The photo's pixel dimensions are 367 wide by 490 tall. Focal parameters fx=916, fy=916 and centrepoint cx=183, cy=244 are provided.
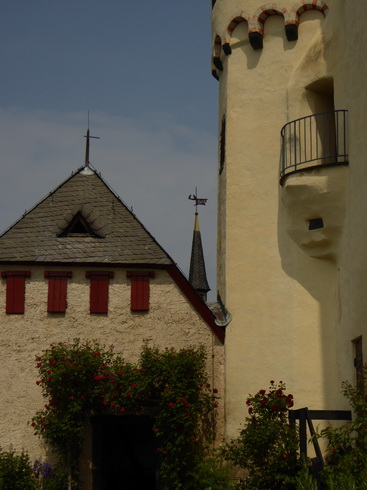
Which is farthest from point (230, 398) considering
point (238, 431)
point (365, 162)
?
point (365, 162)

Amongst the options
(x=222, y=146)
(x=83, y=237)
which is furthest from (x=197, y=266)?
(x=83, y=237)

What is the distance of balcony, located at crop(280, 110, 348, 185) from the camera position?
18844 mm

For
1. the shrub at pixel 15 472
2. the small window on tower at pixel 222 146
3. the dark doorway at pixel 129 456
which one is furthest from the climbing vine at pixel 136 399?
the small window on tower at pixel 222 146

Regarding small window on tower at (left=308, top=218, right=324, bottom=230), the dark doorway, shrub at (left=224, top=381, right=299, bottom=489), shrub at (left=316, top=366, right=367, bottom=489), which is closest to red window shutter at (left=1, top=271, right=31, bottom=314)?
the dark doorway

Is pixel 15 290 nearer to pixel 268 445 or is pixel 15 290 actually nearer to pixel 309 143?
pixel 268 445

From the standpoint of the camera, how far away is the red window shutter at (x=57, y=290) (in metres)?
19.5

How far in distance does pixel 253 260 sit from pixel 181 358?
265 cm

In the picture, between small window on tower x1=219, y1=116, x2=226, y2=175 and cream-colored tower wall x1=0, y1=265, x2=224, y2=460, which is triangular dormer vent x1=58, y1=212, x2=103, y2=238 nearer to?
cream-colored tower wall x1=0, y1=265, x2=224, y2=460

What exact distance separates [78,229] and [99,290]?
1694 mm

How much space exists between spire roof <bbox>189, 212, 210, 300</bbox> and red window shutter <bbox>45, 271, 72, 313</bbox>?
12.2 meters

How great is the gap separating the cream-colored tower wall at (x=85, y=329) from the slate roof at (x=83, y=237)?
30 cm

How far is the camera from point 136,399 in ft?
60.1

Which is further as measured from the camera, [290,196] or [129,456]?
[129,456]

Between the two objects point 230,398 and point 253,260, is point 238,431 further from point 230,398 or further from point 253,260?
point 253,260
